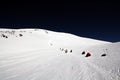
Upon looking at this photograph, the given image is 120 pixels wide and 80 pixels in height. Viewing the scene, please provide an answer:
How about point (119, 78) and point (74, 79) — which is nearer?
point (119, 78)

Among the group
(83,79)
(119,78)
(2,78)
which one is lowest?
(2,78)

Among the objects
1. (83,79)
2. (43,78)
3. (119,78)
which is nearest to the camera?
(119,78)

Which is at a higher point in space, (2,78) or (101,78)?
(101,78)

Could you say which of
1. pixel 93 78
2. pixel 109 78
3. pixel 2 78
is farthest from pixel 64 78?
pixel 2 78

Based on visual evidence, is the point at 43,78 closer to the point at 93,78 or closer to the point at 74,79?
the point at 74,79

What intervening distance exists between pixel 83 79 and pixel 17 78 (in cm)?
357

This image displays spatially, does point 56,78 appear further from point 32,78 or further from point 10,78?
point 10,78

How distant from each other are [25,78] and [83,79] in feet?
10.2

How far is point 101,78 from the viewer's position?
225 inches

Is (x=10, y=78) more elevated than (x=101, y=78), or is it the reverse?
(x=101, y=78)

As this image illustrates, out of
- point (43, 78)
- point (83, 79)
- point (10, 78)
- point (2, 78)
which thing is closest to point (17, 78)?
point (10, 78)

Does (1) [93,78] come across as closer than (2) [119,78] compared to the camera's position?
No

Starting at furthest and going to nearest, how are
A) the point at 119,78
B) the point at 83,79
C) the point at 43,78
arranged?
1. the point at 43,78
2. the point at 83,79
3. the point at 119,78

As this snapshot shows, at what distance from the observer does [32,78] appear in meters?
6.21
